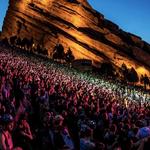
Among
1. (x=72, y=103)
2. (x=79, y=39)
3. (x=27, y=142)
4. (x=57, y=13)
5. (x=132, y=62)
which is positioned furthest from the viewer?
(x=57, y=13)

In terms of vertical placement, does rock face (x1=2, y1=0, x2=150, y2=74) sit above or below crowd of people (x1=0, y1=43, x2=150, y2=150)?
above

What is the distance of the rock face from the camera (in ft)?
330

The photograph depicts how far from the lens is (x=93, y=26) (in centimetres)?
10931

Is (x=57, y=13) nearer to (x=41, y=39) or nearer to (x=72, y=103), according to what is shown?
(x=41, y=39)

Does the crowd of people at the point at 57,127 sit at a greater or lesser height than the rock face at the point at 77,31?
lesser

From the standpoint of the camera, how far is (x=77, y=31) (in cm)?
10912

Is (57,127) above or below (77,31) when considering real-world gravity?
below

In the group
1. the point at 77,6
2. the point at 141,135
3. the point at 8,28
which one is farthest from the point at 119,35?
the point at 141,135

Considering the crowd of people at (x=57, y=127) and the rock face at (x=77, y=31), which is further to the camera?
the rock face at (x=77, y=31)

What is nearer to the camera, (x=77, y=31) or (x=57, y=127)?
(x=57, y=127)

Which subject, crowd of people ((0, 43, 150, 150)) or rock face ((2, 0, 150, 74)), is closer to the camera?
crowd of people ((0, 43, 150, 150))

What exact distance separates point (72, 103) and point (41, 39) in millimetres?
95778

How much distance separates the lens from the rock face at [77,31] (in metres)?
101

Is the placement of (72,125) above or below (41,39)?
below
